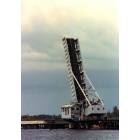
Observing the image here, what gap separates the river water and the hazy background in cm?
8

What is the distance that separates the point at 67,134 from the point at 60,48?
1.16ft

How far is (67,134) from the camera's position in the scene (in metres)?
1.91

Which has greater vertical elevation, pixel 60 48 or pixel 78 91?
pixel 60 48

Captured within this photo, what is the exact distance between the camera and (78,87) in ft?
6.32

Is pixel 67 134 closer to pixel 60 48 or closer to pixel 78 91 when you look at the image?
pixel 78 91

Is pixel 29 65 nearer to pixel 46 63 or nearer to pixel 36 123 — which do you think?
pixel 46 63

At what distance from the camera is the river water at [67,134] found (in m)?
1.88

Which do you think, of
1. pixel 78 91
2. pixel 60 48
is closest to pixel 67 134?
pixel 78 91

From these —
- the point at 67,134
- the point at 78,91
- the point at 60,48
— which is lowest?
the point at 67,134

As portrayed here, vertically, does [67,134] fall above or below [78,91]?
below

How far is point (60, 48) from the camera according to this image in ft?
6.30

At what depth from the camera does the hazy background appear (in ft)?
6.24

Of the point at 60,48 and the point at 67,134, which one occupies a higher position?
the point at 60,48
